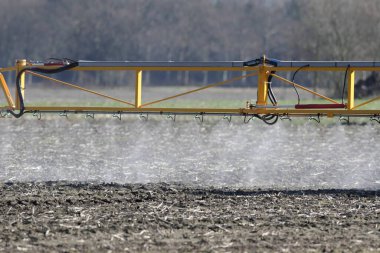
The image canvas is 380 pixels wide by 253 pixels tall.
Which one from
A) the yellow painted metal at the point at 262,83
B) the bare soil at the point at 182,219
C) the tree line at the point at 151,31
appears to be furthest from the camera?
the tree line at the point at 151,31

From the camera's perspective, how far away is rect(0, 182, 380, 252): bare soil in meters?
9.16

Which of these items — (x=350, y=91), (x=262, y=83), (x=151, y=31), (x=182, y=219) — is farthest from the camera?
(x=151, y=31)

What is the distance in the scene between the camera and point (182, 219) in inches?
412

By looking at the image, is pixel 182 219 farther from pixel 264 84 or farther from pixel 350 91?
pixel 350 91

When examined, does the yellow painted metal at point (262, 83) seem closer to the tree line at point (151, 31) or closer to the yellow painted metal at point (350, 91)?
the yellow painted metal at point (350, 91)

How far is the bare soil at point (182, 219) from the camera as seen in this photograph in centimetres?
916

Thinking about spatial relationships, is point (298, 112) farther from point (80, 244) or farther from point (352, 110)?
point (80, 244)

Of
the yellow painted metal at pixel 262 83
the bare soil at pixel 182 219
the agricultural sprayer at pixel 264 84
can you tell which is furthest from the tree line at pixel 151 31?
the bare soil at pixel 182 219

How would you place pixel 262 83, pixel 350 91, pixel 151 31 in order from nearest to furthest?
pixel 350 91
pixel 262 83
pixel 151 31

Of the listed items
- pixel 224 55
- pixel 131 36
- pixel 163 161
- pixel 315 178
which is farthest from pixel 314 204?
pixel 224 55

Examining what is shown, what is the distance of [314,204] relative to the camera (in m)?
11.7

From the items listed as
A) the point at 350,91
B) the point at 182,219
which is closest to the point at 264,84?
the point at 350,91

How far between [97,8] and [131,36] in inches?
149

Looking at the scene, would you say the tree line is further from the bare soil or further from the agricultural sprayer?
the bare soil
